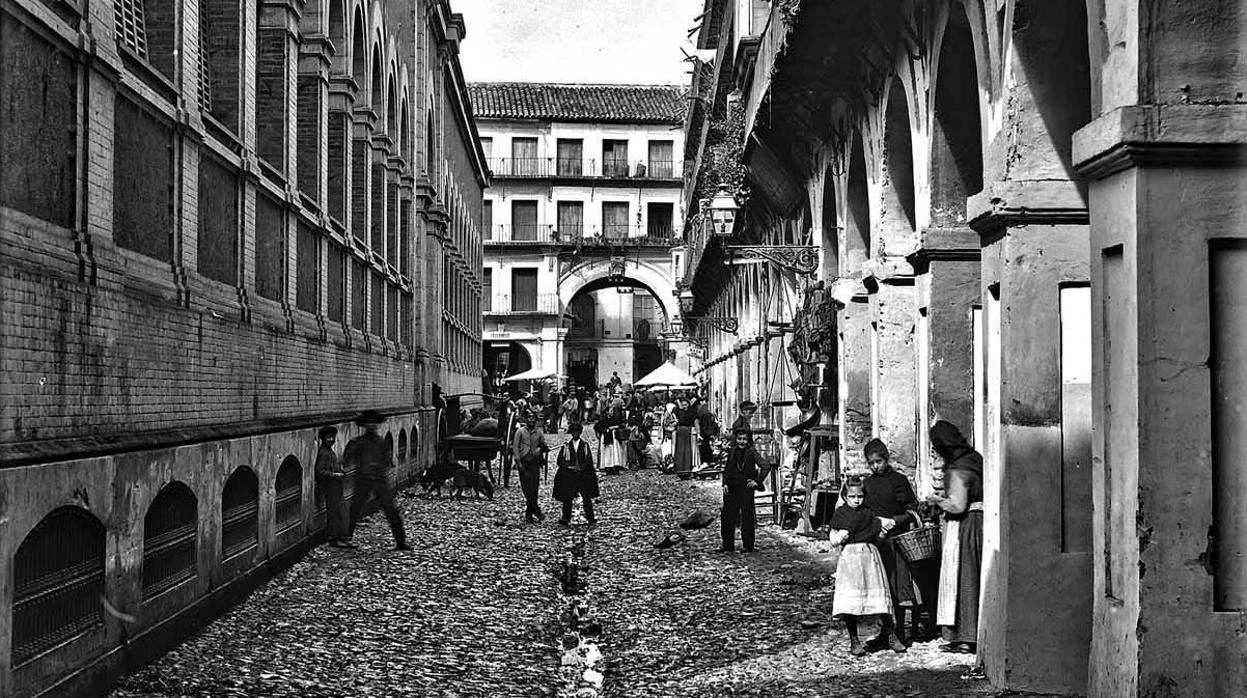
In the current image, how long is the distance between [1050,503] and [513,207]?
Answer: 62303 mm

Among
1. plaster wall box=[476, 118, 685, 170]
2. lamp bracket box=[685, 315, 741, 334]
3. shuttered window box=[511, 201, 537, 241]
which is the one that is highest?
plaster wall box=[476, 118, 685, 170]

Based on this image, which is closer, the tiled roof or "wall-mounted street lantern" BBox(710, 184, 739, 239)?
"wall-mounted street lantern" BBox(710, 184, 739, 239)

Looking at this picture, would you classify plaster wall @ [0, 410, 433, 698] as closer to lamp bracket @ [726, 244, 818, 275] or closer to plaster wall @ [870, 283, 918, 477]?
plaster wall @ [870, 283, 918, 477]

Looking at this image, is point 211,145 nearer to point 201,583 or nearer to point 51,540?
point 201,583

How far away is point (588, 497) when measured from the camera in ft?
62.7

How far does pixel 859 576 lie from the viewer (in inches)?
360

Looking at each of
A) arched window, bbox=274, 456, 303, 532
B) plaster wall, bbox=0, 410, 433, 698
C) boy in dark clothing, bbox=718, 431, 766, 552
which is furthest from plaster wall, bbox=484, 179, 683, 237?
plaster wall, bbox=0, 410, 433, 698

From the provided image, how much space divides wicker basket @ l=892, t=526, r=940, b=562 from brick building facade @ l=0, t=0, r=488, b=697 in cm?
495

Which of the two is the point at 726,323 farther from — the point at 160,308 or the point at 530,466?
the point at 160,308

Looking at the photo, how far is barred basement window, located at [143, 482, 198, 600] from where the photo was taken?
9.42 metres

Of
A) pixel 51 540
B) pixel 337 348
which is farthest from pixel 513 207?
pixel 51 540

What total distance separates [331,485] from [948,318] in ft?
25.3

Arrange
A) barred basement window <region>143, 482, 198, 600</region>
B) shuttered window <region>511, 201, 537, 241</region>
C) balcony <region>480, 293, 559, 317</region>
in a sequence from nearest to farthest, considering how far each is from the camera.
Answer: barred basement window <region>143, 482, 198, 600</region>, balcony <region>480, 293, 559, 317</region>, shuttered window <region>511, 201, 537, 241</region>

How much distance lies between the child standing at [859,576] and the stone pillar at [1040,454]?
0.99m
